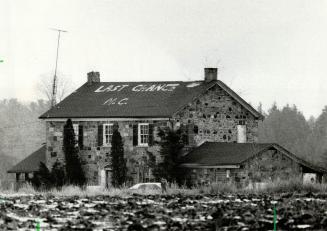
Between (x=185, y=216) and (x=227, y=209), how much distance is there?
2.26 meters

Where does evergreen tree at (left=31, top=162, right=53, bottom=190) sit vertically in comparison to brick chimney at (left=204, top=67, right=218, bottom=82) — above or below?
below

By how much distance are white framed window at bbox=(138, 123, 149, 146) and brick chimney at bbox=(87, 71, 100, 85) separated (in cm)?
863

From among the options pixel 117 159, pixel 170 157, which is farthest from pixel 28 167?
pixel 170 157

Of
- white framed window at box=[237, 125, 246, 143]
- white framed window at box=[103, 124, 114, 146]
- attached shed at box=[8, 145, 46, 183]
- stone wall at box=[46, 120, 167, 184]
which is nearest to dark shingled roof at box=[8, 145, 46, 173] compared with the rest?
attached shed at box=[8, 145, 46, 183]

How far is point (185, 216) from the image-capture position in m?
26.0

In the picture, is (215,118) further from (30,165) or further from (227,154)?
(30,165)

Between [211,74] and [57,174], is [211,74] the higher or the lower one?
the higher one

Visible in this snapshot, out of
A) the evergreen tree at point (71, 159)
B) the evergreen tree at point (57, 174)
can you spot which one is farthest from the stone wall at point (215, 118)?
the evergreen tree at point (57, 174)

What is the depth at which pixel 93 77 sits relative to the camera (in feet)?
220

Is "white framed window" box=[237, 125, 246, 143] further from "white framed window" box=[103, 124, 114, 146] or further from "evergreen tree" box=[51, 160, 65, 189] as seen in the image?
"evergreen tree" box=[51, 160, 65, 189]

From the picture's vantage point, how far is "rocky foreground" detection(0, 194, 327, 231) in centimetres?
2345

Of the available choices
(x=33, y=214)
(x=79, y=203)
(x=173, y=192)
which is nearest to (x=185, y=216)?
(x=33, y=214)

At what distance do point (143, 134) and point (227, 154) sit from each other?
5.99 meters

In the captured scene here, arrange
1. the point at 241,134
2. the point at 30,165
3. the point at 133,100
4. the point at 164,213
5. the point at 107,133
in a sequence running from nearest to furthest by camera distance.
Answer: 1. the point at 164,213
2. the point at 107,133
3. the point at 241,134
4. the point at 133,100
5. the point at 30,165
